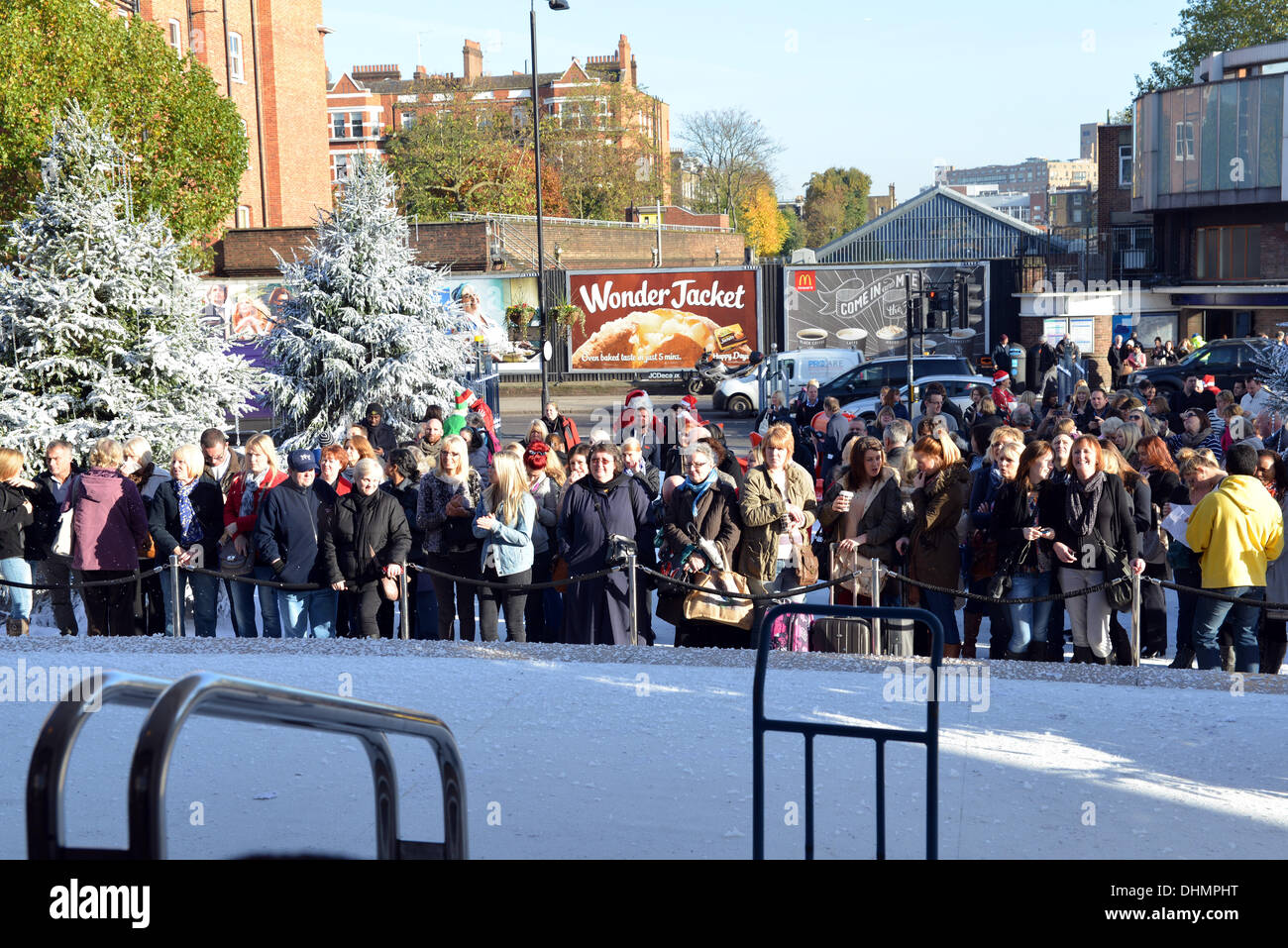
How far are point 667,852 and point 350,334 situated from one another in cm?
1571

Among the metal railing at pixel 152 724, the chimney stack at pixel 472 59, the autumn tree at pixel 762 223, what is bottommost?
the metal railing at pixel 152 724

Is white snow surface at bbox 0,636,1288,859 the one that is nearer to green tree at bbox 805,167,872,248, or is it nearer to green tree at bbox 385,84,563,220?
green tree at bbox 385,84,563,220

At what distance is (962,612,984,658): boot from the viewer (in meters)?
9.61

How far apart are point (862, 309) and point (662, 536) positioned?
102ft

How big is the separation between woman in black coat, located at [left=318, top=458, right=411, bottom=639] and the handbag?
2.15 metres

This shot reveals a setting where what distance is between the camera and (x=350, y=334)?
65.6ft

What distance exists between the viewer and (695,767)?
6.60 m

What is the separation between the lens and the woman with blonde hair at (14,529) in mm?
10281

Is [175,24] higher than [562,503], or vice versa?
[175,24]

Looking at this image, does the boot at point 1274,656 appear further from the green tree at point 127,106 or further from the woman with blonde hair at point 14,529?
the green tree at point 127,106

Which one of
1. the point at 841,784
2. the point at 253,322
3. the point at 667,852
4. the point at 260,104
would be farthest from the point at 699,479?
the point at 260,104

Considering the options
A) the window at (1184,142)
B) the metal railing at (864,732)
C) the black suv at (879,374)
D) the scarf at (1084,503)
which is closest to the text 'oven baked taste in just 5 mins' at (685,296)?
the black suv at (879,374)

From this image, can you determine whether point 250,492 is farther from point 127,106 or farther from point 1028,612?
point 127,106
